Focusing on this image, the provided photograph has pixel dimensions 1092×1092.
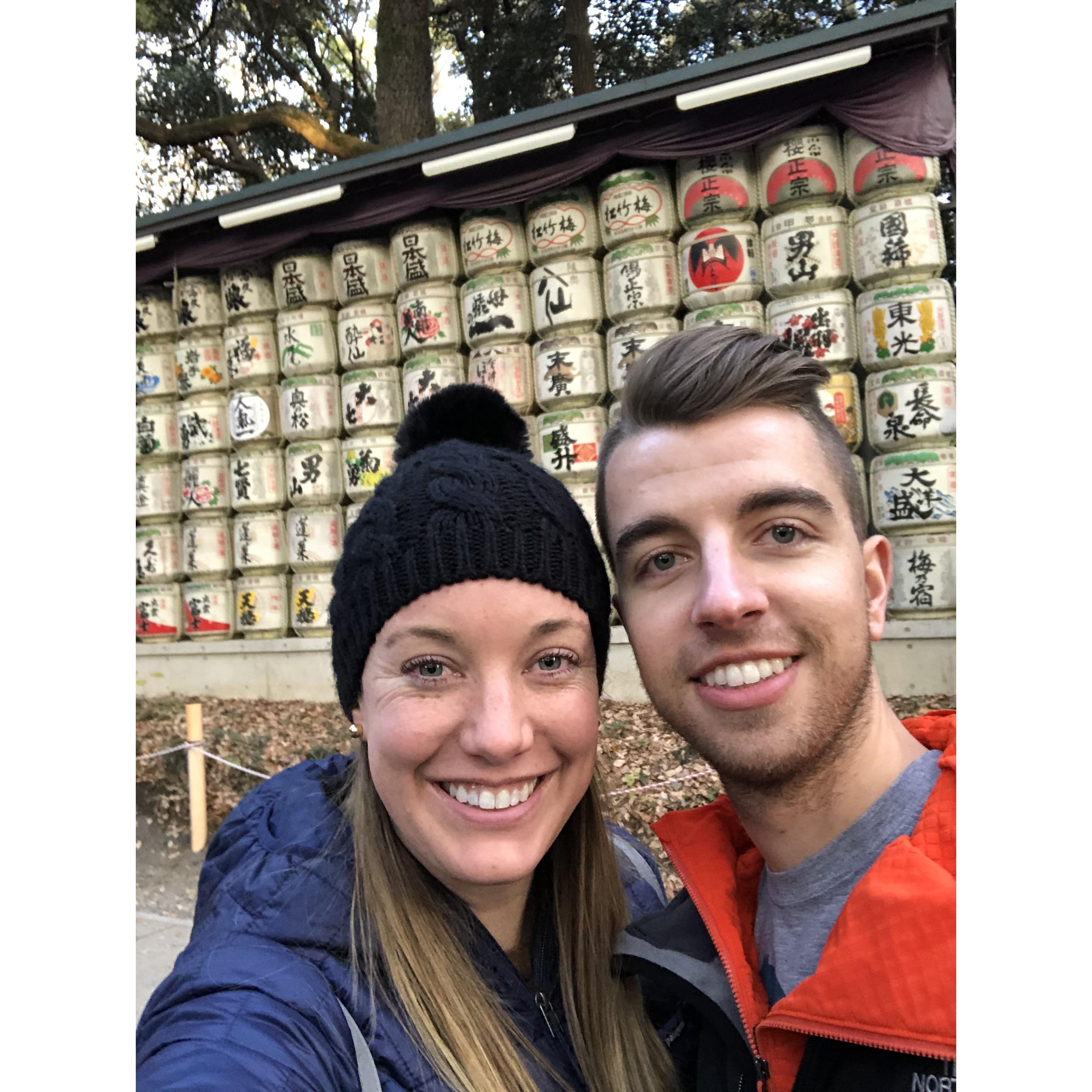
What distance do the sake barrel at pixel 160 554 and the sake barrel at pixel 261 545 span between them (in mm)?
657

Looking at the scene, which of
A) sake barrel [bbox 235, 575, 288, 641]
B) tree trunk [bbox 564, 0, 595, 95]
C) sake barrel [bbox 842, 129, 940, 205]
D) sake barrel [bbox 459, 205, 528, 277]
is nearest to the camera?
tree trunk [bbox 564, 0, 595, 95]

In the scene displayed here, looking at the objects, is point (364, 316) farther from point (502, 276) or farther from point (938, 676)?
point (938, 676)

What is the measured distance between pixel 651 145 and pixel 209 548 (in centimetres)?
459

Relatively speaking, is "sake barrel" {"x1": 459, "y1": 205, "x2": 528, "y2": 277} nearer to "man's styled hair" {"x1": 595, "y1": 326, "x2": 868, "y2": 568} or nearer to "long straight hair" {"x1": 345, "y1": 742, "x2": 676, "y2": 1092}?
"man's styled hair" {"x1": 595, "y1": 326, "x2": 868, "y2": 568}

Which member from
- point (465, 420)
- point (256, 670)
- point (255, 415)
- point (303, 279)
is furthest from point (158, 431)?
point (465, 420)

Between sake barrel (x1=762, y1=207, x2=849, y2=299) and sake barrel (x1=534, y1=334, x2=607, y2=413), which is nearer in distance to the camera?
sake barrel (x1=762, y1=207, x2=849, y2=299)

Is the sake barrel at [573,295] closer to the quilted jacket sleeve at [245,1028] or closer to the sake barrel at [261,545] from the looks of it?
the sake barrel at [261,545]

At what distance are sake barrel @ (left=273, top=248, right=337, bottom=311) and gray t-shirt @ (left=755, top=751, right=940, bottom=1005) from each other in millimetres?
5923

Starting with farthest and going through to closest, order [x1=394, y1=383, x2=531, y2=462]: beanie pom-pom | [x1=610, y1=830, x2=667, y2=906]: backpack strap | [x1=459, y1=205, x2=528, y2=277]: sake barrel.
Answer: [x1=459, y1=205, x2=528, y2=277]: sake barrel < [x1=610, y1=830, x2=667, y2=906]: backpack strap < [x1=394, y1=383, x2=531, y2=462]: beanie pom-pom

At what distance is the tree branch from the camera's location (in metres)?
2.08

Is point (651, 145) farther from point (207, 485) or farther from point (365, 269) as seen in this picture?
point (207, 485)

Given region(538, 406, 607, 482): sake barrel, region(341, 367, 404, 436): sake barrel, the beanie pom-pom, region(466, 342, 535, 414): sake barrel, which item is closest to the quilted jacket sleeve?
the beanie pom-pom

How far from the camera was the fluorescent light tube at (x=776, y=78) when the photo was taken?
430cm

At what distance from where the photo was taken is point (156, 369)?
6.67m
